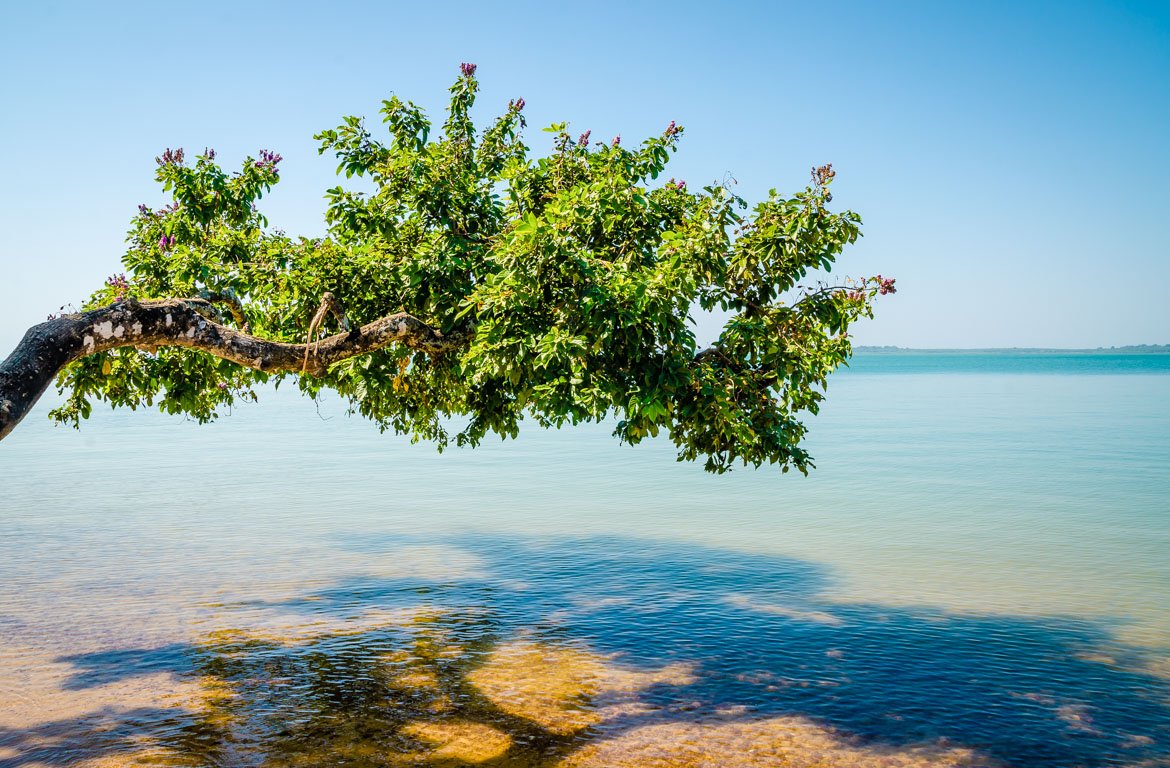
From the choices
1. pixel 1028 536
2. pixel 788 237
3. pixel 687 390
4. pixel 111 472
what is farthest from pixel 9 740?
pixel 111 472

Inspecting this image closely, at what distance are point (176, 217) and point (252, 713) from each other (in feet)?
19.8

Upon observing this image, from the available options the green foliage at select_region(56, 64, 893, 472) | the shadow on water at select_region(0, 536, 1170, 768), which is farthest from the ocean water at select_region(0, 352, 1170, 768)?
the green foliage at select_region(56, 64, 893, 472)

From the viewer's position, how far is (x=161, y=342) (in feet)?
26.5

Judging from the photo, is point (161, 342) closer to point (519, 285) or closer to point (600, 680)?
point (519, 285)

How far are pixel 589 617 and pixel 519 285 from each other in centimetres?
854

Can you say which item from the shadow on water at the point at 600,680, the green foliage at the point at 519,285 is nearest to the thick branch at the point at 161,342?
the green foliage at the point at 519,285

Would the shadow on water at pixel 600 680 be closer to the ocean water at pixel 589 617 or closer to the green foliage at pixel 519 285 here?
the ocean water at pixel 589 617

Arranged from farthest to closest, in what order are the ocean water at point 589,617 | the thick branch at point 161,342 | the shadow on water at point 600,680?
1. the ocean water at point 589,617
2. the shadow on water at point 600,680
3. the thick branch at point 161,342

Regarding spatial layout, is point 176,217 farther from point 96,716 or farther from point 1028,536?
point 1028,536

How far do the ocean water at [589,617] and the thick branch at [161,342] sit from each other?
4048 mm

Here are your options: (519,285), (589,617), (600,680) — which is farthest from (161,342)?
(589,617)

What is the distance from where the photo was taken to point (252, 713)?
Answer: 34.3 feet

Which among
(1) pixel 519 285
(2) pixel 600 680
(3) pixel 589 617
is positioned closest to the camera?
(1) pixel 519 285

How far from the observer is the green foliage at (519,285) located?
8.00 meters
